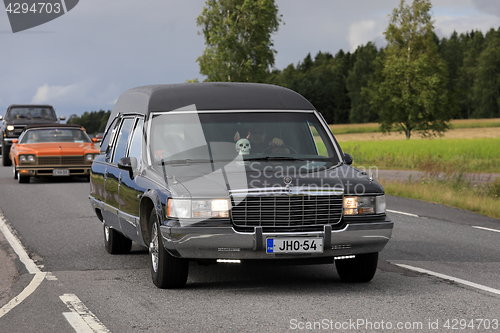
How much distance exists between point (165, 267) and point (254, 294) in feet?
2.83

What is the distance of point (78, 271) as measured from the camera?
7355mm

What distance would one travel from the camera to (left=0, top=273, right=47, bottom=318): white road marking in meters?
5.62

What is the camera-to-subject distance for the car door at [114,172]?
782 centimetres

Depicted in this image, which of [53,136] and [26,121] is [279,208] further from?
[26,121]

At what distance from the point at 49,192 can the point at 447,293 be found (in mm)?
13129

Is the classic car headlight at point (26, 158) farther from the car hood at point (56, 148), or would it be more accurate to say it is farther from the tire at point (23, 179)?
the tire at point (23, 179)

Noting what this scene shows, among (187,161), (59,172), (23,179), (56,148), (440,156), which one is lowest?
(440,156)

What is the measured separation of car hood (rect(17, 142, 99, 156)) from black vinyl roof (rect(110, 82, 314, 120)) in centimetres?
1268

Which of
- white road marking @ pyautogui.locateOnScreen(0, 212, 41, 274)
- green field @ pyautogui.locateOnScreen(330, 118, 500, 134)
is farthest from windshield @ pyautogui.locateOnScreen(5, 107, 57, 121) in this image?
green field @ pyautogui.locateOnScreen(330, 118, 500, 134)

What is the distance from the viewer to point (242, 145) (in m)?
7.05

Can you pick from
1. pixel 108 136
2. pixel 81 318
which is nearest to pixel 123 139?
pixel 108 136

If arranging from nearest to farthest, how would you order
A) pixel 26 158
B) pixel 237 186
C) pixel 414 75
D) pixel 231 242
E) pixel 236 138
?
pixel 231 242 < pixel 237 186 < pixel 236 138 < pixel 26 158 < pixel 414 75

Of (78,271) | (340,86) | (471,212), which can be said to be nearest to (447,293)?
(78,271)

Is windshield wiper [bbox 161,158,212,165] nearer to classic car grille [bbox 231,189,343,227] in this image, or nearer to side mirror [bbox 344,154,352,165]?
classic car grille [bbox 231,189,343,227]
